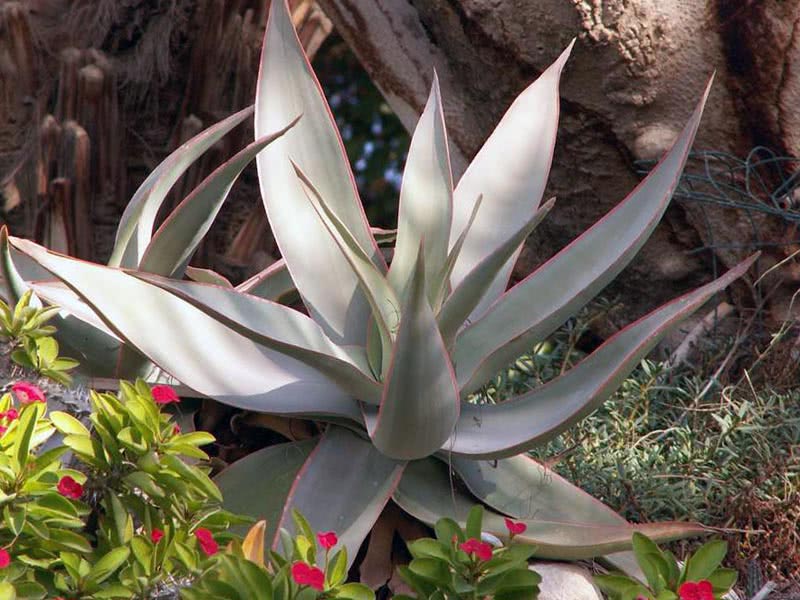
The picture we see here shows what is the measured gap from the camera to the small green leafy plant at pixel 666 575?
1.15 metres

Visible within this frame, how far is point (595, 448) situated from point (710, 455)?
22 centimetres

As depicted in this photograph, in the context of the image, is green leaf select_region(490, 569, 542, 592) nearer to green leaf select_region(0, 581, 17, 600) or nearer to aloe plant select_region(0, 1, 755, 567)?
aloe plant select_region(0, 1, 755, 567)

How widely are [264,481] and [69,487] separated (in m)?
0.44

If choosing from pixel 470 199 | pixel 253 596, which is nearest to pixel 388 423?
pixel 253 596

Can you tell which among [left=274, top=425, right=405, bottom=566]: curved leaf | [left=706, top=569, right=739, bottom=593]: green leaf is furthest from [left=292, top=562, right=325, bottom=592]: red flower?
[left=706, top=569, right=739, bottom=593]: green leaf

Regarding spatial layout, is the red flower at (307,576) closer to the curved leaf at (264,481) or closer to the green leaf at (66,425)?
the green leaf at (66,425)

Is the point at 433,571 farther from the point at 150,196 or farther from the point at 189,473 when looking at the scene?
the point at 150,196

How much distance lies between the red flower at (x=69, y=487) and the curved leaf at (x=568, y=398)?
1.94 ft

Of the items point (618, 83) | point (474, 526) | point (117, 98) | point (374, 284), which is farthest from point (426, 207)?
point (117, 98)

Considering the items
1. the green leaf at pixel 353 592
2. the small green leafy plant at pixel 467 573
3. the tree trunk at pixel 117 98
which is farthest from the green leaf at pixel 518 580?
the tree trunk at pixel 117 98

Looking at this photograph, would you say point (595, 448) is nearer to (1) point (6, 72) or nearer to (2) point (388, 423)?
(2) point (388, 423)

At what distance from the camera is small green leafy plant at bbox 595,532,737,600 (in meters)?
1.15

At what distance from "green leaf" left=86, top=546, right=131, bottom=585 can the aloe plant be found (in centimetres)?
35

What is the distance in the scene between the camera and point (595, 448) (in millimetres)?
2074
